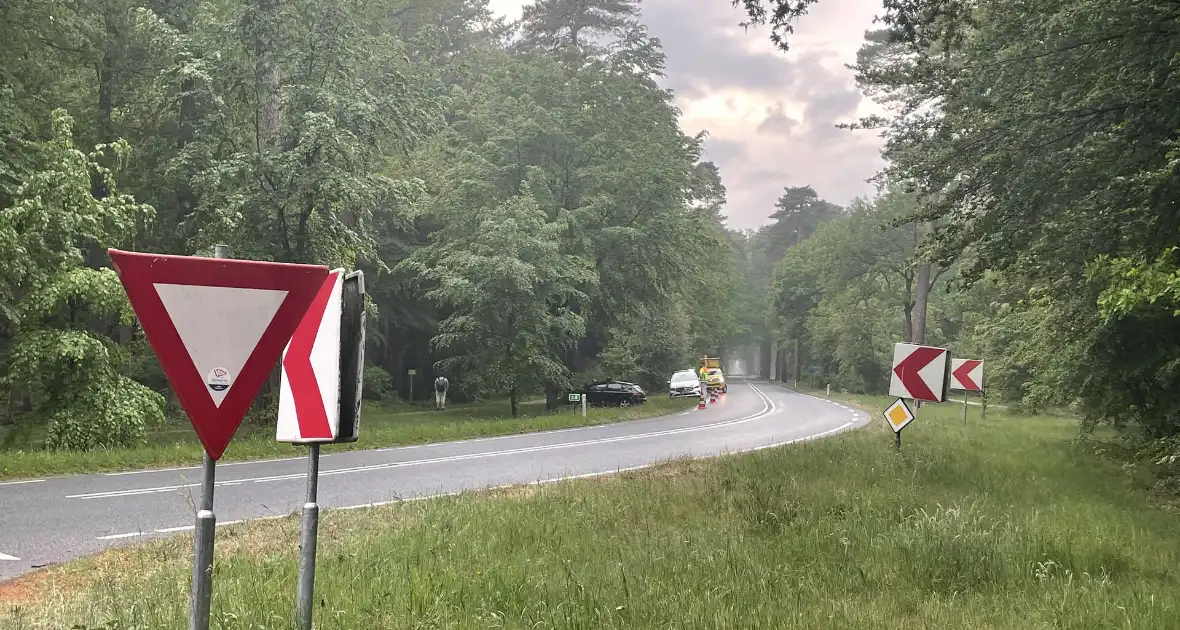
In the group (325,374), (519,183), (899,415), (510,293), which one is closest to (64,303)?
(510,293)

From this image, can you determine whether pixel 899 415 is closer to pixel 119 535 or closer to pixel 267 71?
pixel 119 535

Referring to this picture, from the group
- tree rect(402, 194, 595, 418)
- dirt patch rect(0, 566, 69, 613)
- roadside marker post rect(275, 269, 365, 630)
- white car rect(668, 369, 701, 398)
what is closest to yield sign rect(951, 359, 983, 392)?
tree rect(402, 194, 595, 418)

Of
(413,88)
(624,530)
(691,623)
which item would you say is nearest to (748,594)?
(691,623)

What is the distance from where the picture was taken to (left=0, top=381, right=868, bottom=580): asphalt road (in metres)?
7.84

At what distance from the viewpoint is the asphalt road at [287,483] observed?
7.84m

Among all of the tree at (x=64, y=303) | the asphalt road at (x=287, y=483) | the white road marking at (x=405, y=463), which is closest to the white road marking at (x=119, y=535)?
the asphalt road at (x=287, y=483)

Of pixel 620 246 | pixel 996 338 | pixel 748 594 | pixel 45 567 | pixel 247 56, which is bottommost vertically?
pixel 45 567

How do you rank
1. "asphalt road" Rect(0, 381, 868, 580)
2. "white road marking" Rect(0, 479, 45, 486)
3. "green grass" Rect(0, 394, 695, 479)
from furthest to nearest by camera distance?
"green grass" Rect(0, 394, 695, 479), "white road marking" Rect(0, 479, 45, 486), "asphalt road" Rect(0, 381, 868, 580)

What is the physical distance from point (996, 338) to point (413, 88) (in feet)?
60.1

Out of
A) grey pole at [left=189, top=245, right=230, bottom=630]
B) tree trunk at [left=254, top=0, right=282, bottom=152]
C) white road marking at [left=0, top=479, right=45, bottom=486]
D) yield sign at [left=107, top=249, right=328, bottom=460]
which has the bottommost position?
white road marking at [left=0, top=479, right=45, bottom=486]

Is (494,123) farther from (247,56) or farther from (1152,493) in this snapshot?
(1152,493)

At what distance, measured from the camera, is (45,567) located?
257 inches

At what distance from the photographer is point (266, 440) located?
15.7m

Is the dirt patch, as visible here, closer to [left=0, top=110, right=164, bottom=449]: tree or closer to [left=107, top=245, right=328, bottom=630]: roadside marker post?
[left=107, top=245, right=328, bottom=630]: roadside marker post
